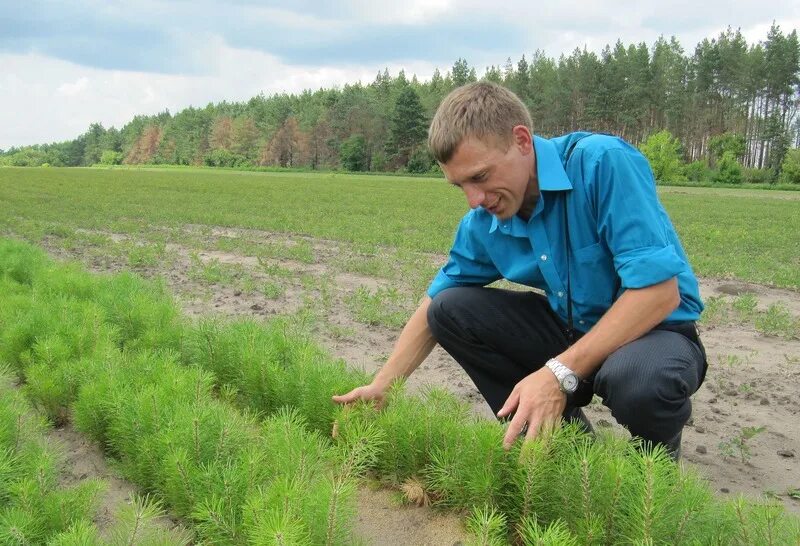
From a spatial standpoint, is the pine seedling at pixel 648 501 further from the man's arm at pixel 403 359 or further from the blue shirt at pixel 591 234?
the man's arm at pixel 403 359

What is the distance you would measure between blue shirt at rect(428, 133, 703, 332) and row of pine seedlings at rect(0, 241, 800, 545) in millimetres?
623

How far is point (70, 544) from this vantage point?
79.9 inches

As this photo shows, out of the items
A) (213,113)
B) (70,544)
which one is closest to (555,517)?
(70,544)

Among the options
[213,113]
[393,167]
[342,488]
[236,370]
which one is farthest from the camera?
[213,113]

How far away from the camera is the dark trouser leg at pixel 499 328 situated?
10.6 feet

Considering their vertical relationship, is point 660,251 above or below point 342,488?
above

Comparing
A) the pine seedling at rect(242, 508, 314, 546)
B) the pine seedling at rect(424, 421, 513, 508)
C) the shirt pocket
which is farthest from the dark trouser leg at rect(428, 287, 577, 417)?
the pine seedling at rect(242, 508, 314, 546)

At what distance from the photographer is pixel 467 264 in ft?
11.1

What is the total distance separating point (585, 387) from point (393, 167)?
2836 inches

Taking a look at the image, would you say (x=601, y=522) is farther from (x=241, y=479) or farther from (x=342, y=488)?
(x=241, y=479)

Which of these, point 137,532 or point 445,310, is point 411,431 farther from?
point 137,532

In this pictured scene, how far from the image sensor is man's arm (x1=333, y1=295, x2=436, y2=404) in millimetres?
3033

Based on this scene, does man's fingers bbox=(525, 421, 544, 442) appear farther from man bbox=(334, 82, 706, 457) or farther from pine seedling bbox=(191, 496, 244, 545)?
pine seedling bbox=(191, 496, 244, 545)

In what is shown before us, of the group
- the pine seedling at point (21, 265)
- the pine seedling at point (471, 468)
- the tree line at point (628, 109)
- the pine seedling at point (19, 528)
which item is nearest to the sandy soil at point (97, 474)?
the pine seedling at point (19, 528)
